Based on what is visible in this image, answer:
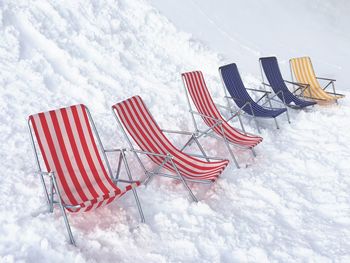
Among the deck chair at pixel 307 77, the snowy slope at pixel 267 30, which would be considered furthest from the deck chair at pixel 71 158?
the deck chair at pixel 307 77

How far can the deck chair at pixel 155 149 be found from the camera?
12.3 ft

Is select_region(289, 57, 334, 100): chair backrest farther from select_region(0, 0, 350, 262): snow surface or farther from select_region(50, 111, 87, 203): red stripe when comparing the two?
select_region(50, 111, 87, 203): red stripe

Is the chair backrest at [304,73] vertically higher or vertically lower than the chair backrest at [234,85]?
lower

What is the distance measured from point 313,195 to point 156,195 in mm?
1544

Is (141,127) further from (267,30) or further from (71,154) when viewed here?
(267,30)

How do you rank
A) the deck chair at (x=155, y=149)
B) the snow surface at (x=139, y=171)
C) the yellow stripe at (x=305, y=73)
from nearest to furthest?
the snow surface at (x=139, y=171) < the deck chair at (x=155, y=149) < the yellow stripe at (x=305, y=73)

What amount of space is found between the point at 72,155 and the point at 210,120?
2104 mm

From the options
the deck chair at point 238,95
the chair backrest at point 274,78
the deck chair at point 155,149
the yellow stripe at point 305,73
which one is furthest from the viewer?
the yellow stripe at point 305,73

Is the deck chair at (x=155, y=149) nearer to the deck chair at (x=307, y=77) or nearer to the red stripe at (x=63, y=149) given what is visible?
the red stripe at (x=63, y=149)

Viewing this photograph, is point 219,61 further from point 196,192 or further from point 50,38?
point 196,192

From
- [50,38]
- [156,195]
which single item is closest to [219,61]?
[50,38]

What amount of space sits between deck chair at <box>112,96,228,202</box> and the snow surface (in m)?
0.21

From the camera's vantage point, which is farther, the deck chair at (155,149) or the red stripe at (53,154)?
the deck chair at (155,149)

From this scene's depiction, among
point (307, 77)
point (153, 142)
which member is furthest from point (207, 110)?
point (307, 77)
